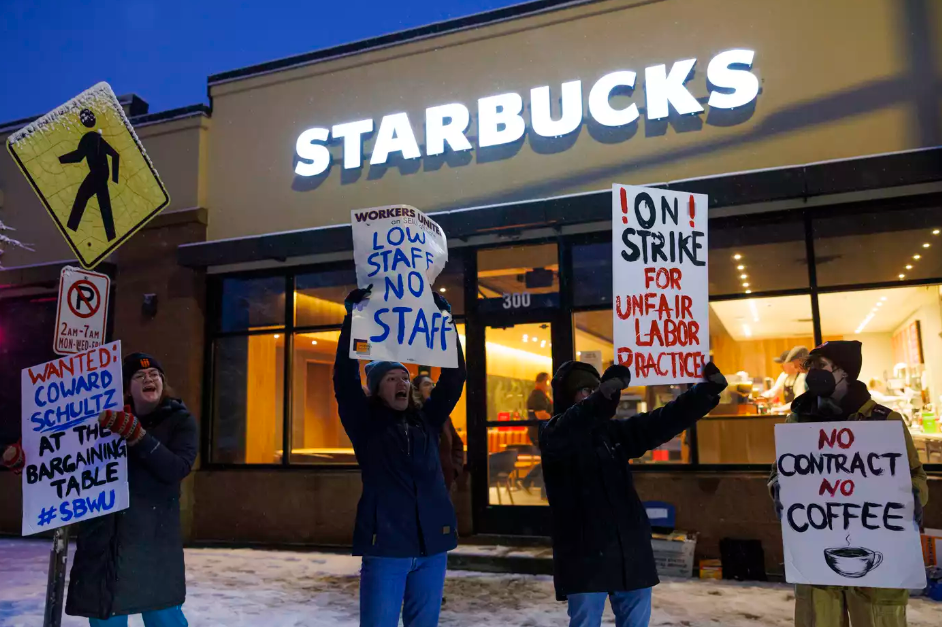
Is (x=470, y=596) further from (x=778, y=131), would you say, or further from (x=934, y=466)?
(x=778, y=131)

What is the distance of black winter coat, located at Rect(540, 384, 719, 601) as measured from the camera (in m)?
3.64

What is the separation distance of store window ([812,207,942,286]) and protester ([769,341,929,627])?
465 cm

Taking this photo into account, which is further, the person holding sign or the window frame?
the window frame

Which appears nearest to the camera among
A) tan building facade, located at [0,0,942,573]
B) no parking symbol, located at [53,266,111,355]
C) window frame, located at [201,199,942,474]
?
no parking symbol, located at [53,266,111,355]

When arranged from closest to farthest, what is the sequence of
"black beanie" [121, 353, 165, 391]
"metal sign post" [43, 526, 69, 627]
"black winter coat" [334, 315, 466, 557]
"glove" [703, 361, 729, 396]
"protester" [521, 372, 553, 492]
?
"black winter coat" [334, 315, 466, 557] < "glove" [703, 361, 729, 396] < "metal sign post" [43, 526, 69, 627] < "black beanie" [121, 353, 165, 391] < "protester" [521, 372, 553, 492]

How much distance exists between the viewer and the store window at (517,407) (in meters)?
9.47

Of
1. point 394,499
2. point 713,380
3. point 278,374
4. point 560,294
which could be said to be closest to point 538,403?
point 560,294

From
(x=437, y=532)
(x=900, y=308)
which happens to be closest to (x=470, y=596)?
(x=437, y=532)

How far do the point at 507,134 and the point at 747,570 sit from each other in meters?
5.80

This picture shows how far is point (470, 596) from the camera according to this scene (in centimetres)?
729

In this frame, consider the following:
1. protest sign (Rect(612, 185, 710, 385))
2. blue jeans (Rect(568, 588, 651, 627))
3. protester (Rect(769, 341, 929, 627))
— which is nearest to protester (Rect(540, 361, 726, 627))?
blue jeans (Rect(568, 588, 651, 627))

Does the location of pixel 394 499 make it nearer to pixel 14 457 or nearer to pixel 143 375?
pixel 143 375

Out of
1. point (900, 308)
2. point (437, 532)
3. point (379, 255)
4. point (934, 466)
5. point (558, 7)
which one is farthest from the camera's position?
point (558, 7)

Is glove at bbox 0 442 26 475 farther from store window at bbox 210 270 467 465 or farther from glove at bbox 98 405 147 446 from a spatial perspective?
store window at bbox 210 270 467 465
